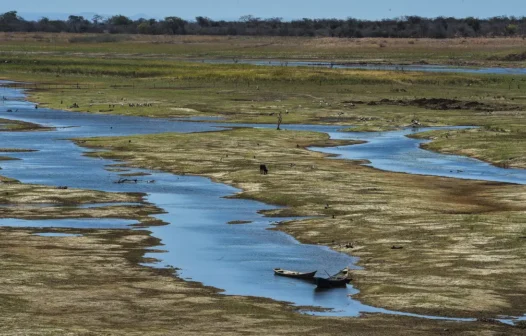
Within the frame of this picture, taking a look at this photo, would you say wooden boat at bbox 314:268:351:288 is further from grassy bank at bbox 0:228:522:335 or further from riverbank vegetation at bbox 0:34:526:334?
grassy bank at bbox 0:228:522:335

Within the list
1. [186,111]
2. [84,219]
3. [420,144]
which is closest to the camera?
[84,219]

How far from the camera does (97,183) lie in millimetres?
60406

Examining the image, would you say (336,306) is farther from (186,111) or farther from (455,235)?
(186,111)

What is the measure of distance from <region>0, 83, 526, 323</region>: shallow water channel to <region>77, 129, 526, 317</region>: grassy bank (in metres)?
1.43

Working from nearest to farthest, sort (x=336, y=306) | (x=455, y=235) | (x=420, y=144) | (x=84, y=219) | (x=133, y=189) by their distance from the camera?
1. (x=336, y=306)
2. (x=455, y=235)
3. (x=84, y=219)
4. (x=133, y=189)
5. (x=420, y=144)

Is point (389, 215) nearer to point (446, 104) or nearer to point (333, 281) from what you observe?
point (333, 281)

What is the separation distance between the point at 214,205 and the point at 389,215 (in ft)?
29.9

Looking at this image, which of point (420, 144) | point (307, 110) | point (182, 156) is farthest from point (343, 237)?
point (307, 110)

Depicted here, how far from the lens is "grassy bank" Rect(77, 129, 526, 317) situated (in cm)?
3578

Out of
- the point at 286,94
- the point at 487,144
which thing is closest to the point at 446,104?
the point at 286,94

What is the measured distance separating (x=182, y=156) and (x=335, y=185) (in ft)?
51.4

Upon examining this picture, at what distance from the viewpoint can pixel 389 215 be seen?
49.5 meters

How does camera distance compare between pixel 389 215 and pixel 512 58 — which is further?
pixel 512 58

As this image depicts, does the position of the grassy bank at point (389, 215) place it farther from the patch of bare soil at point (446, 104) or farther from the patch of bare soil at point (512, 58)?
the patch of bare soil at point (512, 58)
